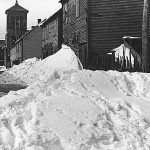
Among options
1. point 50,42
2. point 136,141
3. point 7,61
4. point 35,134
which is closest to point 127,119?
point 136,141

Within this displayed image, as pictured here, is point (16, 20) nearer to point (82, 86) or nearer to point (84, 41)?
point (84, 41)

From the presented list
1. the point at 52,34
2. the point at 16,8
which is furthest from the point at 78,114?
the point at 16,8

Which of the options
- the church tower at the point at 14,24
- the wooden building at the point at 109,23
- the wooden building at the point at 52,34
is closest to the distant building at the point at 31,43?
the wooden building at the point at 52,34

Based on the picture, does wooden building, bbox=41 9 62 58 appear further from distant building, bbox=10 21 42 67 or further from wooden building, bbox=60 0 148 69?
wooden building, bbox=60 0 148 69

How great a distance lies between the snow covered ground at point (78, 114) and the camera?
536 centimetres

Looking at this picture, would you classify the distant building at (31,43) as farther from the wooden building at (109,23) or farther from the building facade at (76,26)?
the wooden building at (109,23)

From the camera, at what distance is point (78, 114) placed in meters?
6.32

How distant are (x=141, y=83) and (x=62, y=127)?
3.66m

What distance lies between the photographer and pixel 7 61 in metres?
70.3

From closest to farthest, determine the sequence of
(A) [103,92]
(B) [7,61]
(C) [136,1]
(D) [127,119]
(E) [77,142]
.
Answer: (E) [77,142], (D) [127,119], (A) [103,92], (C) [136,1], (B) [7,61]

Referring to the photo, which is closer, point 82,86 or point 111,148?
point 111,148

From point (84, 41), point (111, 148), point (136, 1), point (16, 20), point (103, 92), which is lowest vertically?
point (111, 148)

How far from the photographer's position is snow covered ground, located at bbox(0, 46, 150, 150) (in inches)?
211

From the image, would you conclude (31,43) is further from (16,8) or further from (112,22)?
(112,22)
